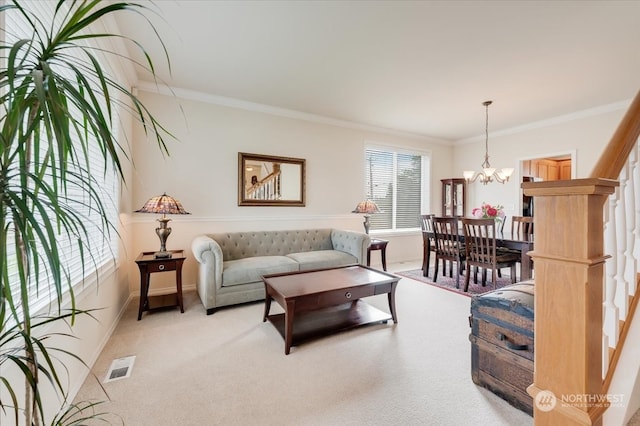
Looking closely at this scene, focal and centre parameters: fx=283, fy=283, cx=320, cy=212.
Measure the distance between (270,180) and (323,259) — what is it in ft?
4.92

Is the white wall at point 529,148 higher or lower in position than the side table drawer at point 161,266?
higher

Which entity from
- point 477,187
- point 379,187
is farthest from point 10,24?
point 477,187

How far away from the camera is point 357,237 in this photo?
156 inches

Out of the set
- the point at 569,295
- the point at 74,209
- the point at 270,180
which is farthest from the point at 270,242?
the point at 569,295

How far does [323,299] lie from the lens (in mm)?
2330

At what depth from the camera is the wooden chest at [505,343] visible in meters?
1.56

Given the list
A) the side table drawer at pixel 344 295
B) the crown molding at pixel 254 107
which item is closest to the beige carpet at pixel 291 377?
the side table drawer at pixel 344 295

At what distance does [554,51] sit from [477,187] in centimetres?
343

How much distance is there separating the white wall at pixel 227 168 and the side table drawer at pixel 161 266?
2.66 feet

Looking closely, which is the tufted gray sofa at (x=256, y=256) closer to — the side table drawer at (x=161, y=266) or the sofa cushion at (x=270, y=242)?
the sofa cushion at (x=270, y=242)

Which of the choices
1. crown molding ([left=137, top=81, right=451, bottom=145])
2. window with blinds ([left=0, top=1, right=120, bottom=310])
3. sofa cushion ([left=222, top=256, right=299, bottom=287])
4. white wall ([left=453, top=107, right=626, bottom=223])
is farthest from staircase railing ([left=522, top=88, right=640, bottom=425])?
white wall ([left=453, top=107, right=626, bottom=223])

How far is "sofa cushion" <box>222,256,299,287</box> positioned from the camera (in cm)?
303

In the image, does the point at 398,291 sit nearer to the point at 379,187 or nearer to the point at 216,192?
the point at 379,187

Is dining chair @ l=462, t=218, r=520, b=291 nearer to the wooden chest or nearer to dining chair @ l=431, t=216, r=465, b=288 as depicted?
dining chair @ l=431, t=216, r=465, b=288
